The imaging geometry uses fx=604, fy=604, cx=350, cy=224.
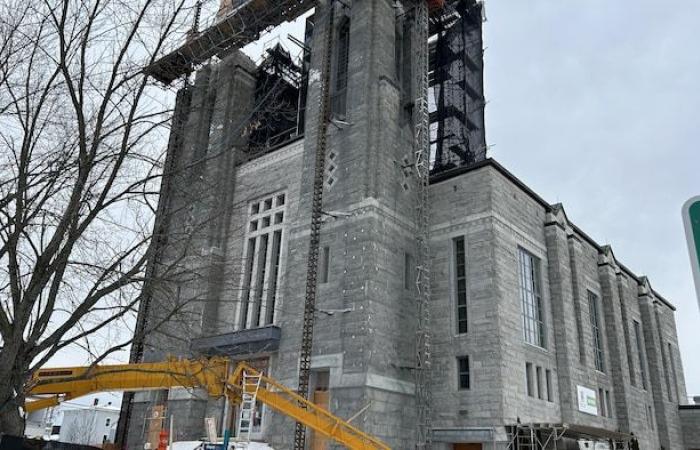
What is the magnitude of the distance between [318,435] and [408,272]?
836 centimetres

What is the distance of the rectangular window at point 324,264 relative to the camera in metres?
27.8

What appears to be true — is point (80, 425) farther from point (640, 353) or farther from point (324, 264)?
point (640, 353)

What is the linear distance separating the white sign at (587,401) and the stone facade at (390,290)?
16 centimetres

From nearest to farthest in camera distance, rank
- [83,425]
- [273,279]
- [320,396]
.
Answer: [320,396] < [273,279] < [83,425]

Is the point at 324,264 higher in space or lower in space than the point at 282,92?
lower

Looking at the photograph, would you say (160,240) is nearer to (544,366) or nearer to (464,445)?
(464,445)

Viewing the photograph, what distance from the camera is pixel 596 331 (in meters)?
35.1

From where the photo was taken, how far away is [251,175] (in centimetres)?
3491

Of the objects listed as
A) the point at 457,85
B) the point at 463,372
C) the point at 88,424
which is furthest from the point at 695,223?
the point at 88,424

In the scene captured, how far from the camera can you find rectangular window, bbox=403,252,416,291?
28.0m

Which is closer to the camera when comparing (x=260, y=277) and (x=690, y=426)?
(x=260, y=277)

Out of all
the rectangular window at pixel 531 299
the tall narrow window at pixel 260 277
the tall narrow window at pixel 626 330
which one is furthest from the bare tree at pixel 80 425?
the tall narrow window at pixel 626 330

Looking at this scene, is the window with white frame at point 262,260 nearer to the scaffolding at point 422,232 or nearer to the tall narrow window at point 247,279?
the tall narrow window at point 247,279

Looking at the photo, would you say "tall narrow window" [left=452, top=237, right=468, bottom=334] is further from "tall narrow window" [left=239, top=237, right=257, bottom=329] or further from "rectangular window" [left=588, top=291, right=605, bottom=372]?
"rectangular window" [left=588, top=291, right=605, bottom=372]
